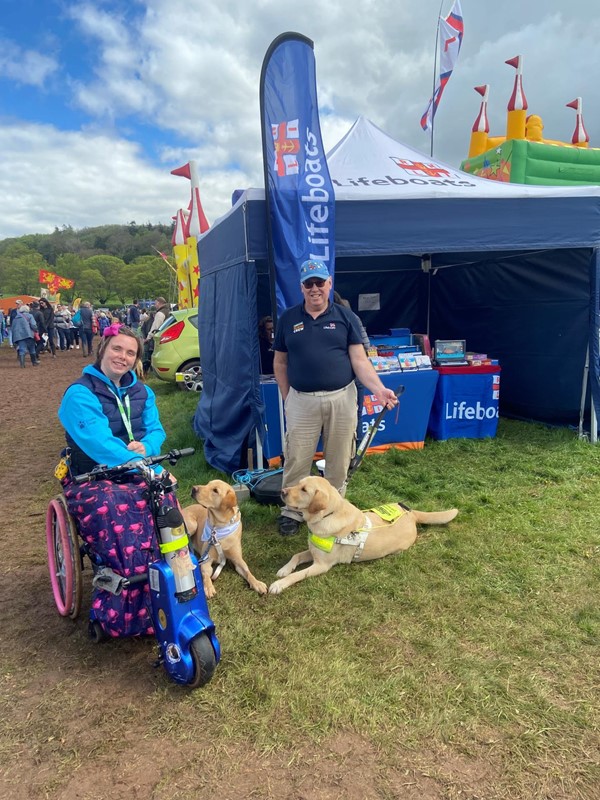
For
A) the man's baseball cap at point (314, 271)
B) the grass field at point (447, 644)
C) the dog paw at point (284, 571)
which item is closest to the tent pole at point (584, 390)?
the grass field at point (447, 644)

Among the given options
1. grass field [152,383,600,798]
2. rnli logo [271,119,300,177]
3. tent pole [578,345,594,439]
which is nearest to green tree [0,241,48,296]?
rnli logo [271,119,300,177]

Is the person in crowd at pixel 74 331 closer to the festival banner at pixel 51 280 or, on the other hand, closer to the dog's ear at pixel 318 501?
the festival banner at pixel 51 280

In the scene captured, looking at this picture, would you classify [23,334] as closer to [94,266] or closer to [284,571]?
[284,571]

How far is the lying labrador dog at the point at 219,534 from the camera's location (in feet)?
10.3

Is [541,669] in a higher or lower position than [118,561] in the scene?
lower

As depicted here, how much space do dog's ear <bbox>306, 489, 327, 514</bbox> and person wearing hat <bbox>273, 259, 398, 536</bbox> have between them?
657 millimetres

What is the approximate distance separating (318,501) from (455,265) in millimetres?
5955

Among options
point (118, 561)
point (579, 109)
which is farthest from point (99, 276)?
point (118, 561)

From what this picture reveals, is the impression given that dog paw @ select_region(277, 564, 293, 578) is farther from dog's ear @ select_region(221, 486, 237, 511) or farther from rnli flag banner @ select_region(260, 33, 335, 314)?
rnli flag banner @ select_region(260, 33, 335, 314)

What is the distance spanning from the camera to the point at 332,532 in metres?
3.31

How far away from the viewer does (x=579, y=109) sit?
10594 mm

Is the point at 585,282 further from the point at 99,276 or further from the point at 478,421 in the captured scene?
the point at 99,276

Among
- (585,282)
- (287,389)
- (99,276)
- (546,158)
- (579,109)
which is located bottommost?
(287,389)

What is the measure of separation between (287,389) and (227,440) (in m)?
1.77
